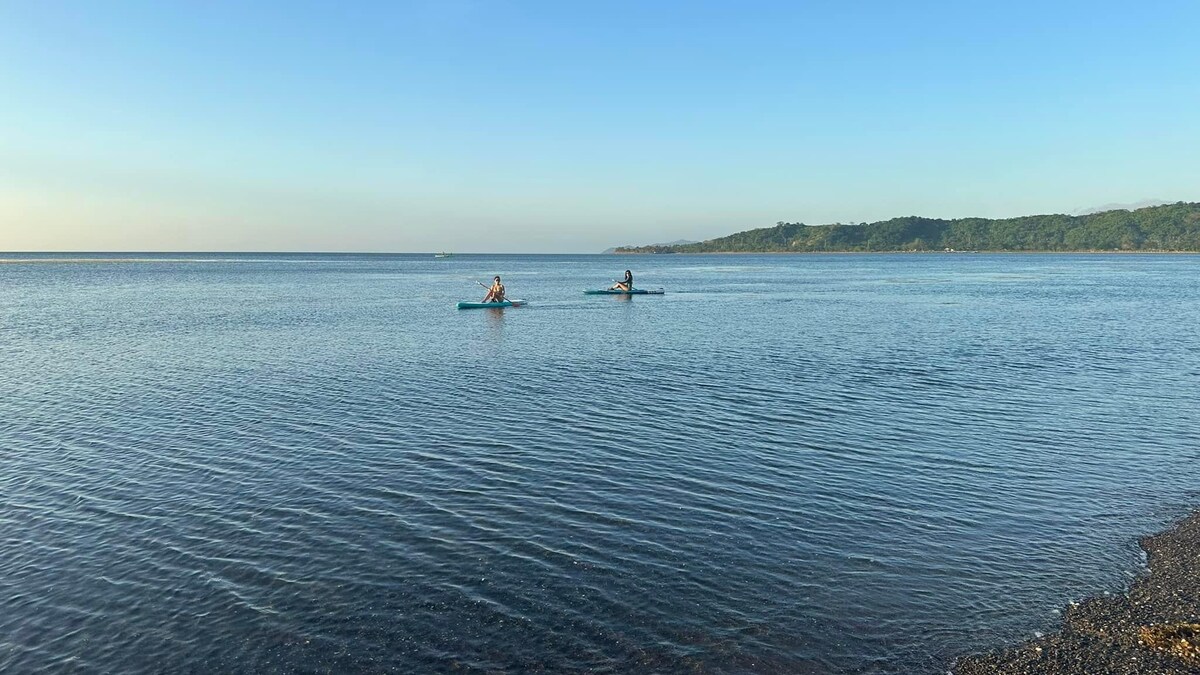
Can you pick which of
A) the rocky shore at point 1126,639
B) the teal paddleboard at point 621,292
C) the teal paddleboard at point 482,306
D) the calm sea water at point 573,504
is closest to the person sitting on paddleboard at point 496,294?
the teal paddleboard at point 482,306

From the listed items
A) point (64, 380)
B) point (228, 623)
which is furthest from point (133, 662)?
point (64, 380)

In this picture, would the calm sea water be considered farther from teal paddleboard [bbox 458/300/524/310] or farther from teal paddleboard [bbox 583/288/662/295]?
teal paddleboard [bbox 583/288/662/295]

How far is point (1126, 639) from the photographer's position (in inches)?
421

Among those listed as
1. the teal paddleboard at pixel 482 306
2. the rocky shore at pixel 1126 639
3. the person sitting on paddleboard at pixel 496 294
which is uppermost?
the person sitting on paddleboard at pixel 496 294

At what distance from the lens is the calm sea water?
1124 centimetres

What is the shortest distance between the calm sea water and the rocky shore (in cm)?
46

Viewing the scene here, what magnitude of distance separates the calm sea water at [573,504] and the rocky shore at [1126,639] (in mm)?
463

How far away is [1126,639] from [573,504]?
9.78 metres

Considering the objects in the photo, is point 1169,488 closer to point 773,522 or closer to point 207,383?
point 773,522

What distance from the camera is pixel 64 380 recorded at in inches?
1219

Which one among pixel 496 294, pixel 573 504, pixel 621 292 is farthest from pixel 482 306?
pixel 573 504

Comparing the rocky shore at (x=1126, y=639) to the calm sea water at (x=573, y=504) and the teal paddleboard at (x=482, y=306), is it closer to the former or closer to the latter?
the calm sea water at (x=573, y=504)

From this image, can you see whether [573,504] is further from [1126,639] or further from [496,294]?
[496,294]

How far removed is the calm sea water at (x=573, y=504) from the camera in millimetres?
11242
